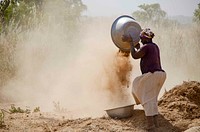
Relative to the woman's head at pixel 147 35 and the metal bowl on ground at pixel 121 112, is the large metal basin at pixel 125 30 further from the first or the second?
the metal bowl on ground at pixel 121 112

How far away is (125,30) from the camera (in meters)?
6.46

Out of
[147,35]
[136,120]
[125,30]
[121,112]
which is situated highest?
[125,30]

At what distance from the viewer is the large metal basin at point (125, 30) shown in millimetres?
6405

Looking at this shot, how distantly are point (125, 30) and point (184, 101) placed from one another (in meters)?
1.77

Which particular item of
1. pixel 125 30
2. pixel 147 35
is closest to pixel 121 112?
pixel 147 35

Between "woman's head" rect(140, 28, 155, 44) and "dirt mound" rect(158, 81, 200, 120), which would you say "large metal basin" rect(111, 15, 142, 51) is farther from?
"dirt mound" rect(158, 81, 200, 120)

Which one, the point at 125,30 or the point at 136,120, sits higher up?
the point at 125,30

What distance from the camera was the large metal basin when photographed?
6.41m

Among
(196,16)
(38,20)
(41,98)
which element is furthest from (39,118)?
(196,16)

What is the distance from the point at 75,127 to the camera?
5.39 metres

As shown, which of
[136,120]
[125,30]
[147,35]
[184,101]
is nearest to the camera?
[147,35]

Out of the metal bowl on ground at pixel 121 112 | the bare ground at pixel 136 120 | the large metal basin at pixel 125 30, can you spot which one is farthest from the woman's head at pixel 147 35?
the bare ground at pixel 136 120

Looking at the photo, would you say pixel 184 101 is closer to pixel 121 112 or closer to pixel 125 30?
pixel 121 112

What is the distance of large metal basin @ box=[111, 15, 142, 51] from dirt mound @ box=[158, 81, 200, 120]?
1.24m
